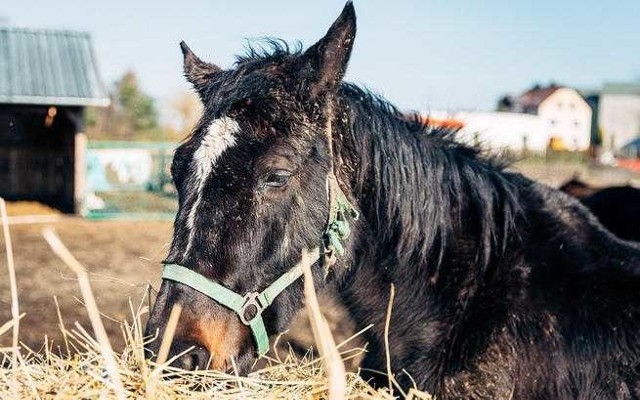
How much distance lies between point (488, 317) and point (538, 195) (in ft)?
2.50

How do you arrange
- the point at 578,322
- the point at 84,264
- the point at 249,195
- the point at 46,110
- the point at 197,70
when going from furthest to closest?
the point at 46,110, the point at 84,264, the point at 197,70, the point at 578,322, the point at 249,195

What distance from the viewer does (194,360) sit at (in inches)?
91.4

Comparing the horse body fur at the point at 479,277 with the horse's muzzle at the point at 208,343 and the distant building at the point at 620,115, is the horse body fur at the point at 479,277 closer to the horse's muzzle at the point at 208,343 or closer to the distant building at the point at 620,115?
the horse's muzzle at the point at 208,343

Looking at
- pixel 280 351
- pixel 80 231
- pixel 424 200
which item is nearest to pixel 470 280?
pixel 424 200

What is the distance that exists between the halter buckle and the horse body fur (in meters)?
0.62

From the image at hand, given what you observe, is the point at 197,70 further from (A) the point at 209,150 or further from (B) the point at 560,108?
(B) the point at 560,108

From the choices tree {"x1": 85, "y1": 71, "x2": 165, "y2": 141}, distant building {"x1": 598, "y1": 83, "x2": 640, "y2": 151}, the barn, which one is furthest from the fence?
distant building {"x1": 598, "y1": 83, "x2": 640, "y2": 151}

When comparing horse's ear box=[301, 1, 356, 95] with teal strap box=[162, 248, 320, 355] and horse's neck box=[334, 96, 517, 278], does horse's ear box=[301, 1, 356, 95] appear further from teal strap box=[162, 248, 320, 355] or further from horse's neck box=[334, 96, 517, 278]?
teal strap box=[162, 248, 320, 355]

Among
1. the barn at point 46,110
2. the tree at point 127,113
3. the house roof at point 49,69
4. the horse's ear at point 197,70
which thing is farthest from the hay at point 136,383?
the tree at point 127,113

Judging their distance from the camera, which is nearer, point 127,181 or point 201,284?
point 201,284

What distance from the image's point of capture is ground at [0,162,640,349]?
22.3 ft

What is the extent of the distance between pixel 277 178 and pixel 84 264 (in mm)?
8435

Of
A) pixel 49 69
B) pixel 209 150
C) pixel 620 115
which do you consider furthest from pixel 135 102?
pixel 620 115

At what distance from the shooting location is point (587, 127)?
82.2 meters
